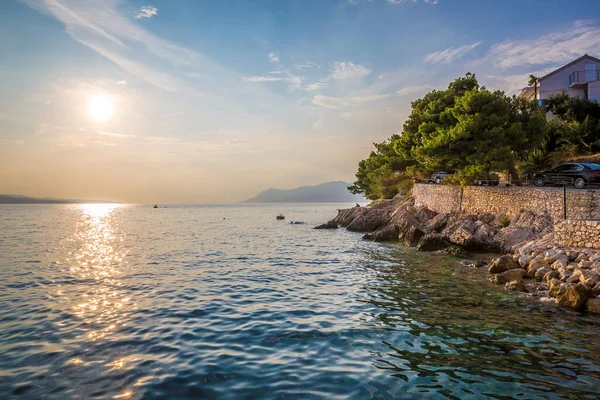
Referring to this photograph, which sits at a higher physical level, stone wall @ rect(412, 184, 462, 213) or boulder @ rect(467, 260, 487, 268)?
stone wall @ rect(412, 184, 462, 213)

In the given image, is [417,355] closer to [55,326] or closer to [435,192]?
[55,326]

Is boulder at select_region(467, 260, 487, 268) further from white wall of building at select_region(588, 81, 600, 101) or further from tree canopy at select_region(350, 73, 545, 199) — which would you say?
white wall of building at select_region(588, 81, 600, 101)

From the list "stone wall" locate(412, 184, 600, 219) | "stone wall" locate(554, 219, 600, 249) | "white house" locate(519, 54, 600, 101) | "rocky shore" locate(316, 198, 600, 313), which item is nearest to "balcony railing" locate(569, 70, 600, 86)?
"white house" locate(519, 54, 600, 101)

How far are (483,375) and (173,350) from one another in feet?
24.8

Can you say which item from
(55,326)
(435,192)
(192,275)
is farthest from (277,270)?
(435,192)

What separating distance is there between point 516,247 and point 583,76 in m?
44.5

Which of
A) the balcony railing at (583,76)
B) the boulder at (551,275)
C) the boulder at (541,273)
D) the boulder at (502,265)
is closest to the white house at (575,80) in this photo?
the balcony railing at (583,76)

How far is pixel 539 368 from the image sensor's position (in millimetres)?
8594

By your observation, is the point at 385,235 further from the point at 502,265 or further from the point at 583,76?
the point at 583,76

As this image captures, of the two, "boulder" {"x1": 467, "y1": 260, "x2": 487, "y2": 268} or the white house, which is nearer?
"boulder" {"x1": 467, "y1": 260, "x2": 487, "y2": 268}

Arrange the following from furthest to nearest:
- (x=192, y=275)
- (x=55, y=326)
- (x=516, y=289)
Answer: (x=192, y=275) < (x=516, y=289) < (x=55, y=326)

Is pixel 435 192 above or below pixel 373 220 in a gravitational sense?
above

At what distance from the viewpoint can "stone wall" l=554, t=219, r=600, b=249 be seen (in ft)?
62.2

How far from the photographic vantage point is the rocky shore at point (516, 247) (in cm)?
1484
